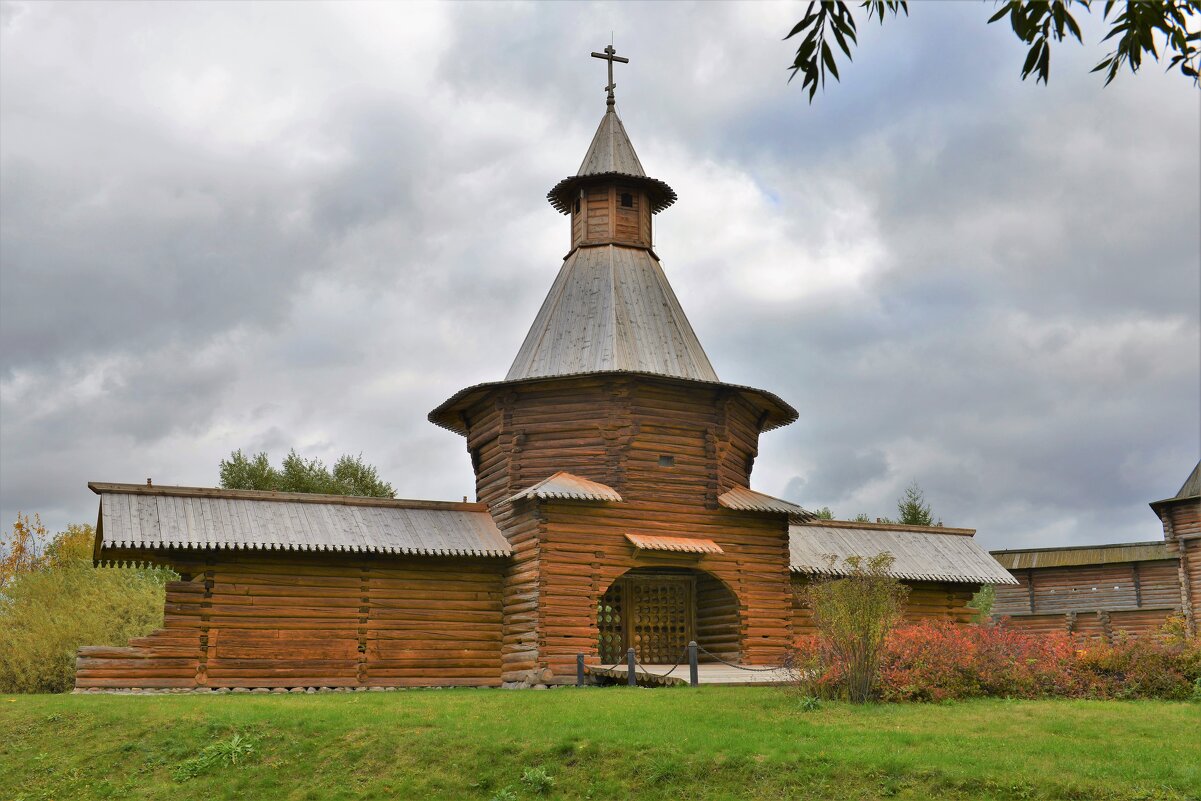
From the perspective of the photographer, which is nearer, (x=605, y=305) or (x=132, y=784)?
(x=132, y=784)

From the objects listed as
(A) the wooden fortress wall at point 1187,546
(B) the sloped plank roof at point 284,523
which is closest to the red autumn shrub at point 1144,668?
(B) the sloped plank roof at point 284,523

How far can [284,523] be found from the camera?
23328 millimetres

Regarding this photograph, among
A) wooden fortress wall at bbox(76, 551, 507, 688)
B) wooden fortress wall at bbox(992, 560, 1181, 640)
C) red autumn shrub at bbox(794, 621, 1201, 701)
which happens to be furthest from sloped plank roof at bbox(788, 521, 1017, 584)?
red autumn shrub at bbox(794, 621, 1201, 701)

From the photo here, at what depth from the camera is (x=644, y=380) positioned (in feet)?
80.3

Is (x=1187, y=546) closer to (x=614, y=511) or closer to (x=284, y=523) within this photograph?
(x=614, y=511)

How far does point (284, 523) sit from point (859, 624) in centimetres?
1215

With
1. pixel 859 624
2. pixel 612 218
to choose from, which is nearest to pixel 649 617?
pixel 612 218

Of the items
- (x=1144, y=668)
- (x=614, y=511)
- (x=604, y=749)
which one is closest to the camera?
(x=604, y=749)

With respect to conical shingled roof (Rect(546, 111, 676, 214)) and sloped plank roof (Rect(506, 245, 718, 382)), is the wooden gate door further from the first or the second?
conical shingled roof (Rect(546, 111, 676, 214))

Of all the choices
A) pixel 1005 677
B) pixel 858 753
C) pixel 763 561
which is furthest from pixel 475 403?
pixel 858 753

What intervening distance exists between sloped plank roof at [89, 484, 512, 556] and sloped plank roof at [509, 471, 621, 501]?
6.04 ft

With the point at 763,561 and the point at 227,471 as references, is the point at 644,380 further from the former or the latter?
the point at 227,471

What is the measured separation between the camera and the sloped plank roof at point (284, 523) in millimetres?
21828

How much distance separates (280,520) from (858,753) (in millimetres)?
14134
